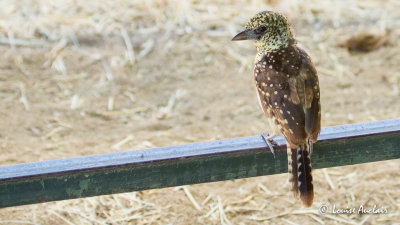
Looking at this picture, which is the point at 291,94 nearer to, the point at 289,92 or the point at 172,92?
the point at 289,92

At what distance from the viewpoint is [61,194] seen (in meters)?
2.96

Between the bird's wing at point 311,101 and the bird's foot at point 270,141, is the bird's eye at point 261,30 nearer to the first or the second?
the bird's wing at point 311,101

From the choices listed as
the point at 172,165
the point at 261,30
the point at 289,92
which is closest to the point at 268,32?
the point at 261,30

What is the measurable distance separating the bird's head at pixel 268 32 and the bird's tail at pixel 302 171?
0.91 m

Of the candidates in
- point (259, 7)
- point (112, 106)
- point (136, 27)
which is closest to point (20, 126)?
point (112, 106)

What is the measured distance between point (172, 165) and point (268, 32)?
56.3 inches

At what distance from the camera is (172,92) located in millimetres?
6492

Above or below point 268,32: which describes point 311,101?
below

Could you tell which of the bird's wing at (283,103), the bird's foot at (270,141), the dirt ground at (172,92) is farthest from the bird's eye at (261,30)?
the dirt ground at (172,92)

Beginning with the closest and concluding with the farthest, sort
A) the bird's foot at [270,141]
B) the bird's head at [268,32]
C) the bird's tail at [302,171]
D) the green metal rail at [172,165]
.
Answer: the green metal rail at [172,165]
the bird's foot at [270,141]
the bird's tail at [302,171]
the bird's head at [268,32]

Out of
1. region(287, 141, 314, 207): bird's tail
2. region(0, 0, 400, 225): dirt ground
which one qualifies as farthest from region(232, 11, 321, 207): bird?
region(0, 0, 400, 225): dirt ground

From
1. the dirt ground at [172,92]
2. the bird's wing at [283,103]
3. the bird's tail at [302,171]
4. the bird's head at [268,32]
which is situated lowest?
the dirt ground at [172,92]

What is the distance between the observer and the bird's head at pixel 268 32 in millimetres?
4113

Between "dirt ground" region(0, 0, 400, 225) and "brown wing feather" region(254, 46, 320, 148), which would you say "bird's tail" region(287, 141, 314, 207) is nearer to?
"brown wing feather" region(254, 46, 320, 148)
